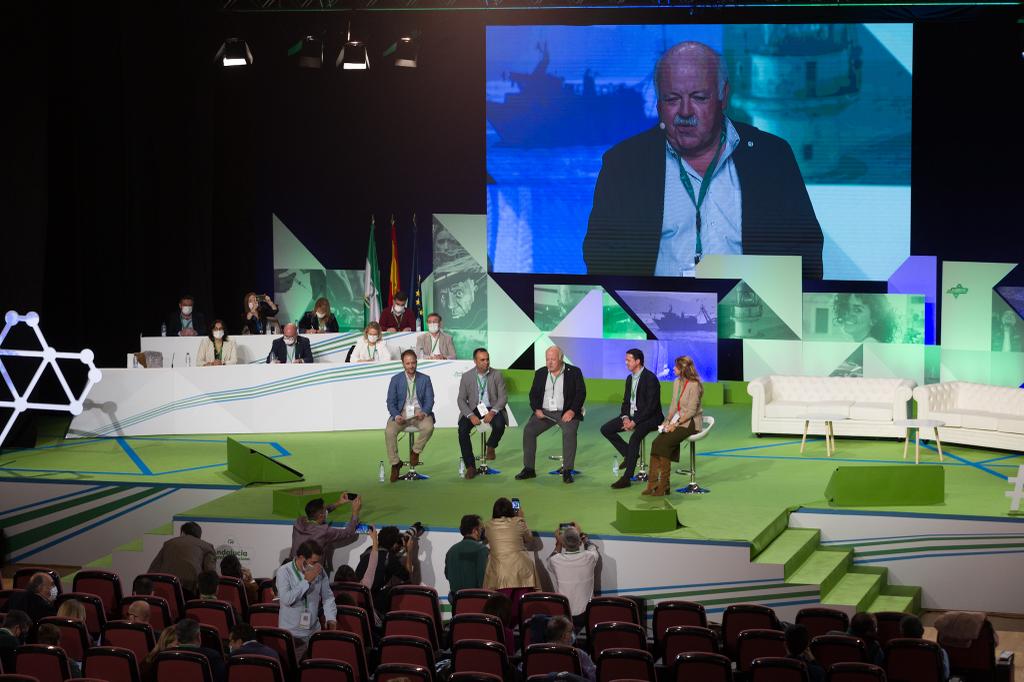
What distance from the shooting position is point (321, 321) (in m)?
16.0

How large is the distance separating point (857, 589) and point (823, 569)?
280 millimetres

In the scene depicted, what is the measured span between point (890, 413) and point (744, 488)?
8.50ft

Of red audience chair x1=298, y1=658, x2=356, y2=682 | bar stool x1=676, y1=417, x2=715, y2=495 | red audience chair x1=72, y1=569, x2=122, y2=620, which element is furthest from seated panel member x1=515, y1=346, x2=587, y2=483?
red audience chair x1=298, y1=658, x2=356, y2=682

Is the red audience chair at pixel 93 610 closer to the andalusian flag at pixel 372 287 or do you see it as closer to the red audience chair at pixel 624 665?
the red audience chair at pixel 624 665

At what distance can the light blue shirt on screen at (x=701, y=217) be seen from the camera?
54.4 ft

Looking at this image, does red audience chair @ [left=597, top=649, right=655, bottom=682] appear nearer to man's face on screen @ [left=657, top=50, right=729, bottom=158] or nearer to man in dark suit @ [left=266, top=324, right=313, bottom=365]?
man in dark suit @ [left=266, top=324, right=313, bottom=365]

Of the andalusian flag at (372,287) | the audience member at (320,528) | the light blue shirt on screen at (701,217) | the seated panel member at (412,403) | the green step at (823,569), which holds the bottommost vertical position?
the green step at (823,569)

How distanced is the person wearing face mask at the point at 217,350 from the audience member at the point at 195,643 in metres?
7.82

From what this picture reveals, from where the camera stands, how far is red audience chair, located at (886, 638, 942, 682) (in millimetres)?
7227

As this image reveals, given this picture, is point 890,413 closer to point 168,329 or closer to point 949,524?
point 949,524

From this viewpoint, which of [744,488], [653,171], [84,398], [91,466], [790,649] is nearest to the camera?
[790,649]

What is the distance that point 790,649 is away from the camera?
7441 mm

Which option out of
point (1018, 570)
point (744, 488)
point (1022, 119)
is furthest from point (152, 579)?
point (1022, 119)

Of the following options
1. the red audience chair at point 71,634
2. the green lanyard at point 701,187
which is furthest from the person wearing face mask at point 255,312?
the red audience chair at point 71,634
